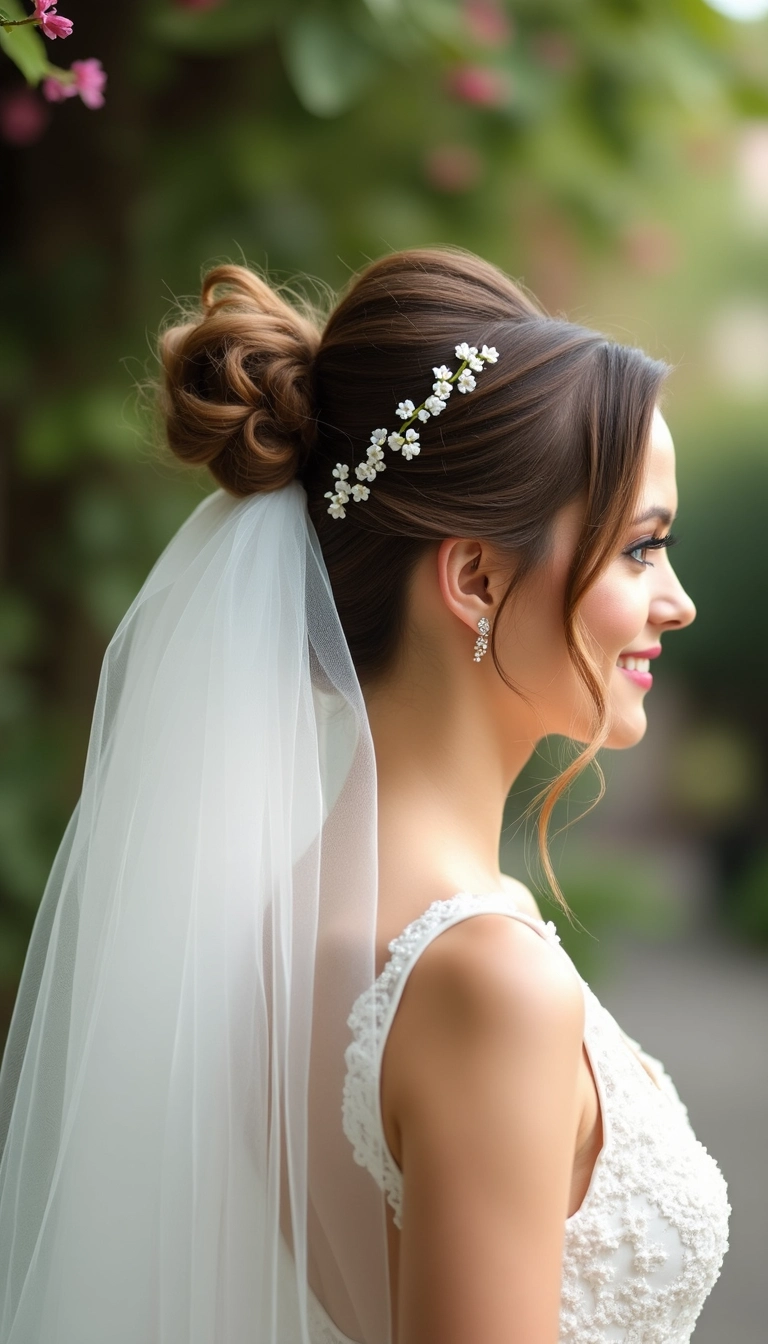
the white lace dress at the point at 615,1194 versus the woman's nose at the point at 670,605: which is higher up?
the woman's nose at the point at 670,605

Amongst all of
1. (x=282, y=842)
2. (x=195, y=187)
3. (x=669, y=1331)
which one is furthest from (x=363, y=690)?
(x=195, y=187)

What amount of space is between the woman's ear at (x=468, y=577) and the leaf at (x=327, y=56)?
3.95 feet

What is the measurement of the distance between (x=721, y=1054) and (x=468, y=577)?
438cm

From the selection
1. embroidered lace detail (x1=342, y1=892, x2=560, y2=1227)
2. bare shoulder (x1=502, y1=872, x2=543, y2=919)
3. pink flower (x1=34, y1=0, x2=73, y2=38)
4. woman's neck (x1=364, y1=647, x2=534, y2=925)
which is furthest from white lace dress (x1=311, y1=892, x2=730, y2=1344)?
pink flower (x1=34, y1=0, x2=73, y2=38)

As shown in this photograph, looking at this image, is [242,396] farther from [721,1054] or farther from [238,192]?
[721,1054]

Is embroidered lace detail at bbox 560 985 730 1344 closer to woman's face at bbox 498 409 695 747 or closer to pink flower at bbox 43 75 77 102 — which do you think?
woman's face at bbox 498 409 695 747

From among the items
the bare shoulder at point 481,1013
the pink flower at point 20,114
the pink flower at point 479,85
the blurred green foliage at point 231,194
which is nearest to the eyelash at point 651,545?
the bare shoulder at point 481,1013

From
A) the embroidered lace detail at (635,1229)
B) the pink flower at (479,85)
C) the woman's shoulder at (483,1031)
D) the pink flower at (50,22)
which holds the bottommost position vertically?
the embroidered lace detail at (635,1229)

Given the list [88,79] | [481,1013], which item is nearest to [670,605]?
[481,1013]

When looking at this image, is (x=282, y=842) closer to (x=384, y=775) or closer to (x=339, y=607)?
(x=384, y=775)

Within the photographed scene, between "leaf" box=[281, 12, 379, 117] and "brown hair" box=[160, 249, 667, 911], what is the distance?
897 millimetres

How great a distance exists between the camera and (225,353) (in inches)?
54.0

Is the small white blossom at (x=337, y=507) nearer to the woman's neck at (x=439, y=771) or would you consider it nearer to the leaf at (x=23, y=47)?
the woman's neck at (x=439, y=771)

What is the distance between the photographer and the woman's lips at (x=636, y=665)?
4.60 ft
